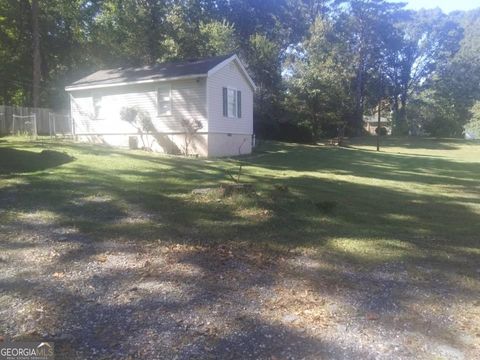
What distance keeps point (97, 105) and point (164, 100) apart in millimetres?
4127

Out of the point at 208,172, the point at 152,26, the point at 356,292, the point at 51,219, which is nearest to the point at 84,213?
the point at 51,219

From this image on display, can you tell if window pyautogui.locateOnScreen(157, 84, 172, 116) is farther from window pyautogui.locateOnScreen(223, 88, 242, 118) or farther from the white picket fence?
the white picket fence

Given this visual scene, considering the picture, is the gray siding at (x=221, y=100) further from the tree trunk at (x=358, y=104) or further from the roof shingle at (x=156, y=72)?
the tree trunk at (x=358, y=104)

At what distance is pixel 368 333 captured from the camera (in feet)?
10.0

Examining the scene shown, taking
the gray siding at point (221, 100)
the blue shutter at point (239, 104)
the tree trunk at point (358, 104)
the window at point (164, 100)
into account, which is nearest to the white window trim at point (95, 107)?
the window at point (164, 100)

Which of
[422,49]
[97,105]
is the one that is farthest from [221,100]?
[422,49]

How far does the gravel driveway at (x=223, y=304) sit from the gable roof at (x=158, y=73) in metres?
11.9

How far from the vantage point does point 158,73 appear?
17.0 meters

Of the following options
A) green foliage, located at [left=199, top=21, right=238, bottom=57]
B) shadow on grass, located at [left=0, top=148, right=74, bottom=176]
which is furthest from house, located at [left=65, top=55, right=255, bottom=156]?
green foliage, located at [left=199, top=21, right=238, bottom=57]

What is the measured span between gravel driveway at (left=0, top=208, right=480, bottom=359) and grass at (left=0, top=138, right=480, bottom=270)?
0.55m

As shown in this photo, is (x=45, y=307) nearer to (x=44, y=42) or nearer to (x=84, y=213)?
(x=84, y=213)

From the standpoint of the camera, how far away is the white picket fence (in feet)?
67.5

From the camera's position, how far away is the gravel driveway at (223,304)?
2844mm

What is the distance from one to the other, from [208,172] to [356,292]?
24.8ft
